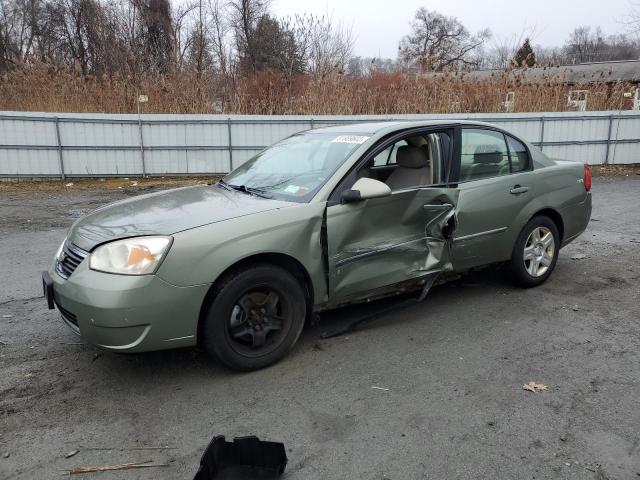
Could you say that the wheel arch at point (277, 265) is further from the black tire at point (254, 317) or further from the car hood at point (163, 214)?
the car hood at point (163, 214)

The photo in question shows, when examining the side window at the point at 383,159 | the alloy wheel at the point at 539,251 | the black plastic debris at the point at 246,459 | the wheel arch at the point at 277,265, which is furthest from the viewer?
the alloy wheel at the point at 539,251

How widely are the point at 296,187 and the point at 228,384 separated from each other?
1.47m

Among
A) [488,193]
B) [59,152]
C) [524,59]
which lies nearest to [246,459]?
[488,193]

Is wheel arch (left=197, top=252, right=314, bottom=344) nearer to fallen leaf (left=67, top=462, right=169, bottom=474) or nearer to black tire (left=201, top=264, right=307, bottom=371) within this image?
black tire (left=201, top=264, right=307, bottom=371)

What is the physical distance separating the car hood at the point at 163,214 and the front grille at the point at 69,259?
0.13 feet

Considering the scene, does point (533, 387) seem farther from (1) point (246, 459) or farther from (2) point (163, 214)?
(2) point (163, 214)

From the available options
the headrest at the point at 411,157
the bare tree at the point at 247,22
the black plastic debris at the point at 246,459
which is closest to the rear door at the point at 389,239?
the headrest at the point at 411,157

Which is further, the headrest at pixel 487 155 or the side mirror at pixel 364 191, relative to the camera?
the headrest at pixel 487 155

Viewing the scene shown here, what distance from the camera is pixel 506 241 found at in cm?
466

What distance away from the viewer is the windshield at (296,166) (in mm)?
3785

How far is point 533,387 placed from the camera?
3.21 m

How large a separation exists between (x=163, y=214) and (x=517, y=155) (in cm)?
332

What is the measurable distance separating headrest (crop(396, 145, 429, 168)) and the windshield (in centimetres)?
63

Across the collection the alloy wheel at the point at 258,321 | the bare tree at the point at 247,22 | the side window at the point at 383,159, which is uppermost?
the bare tree at the point at 247,22
